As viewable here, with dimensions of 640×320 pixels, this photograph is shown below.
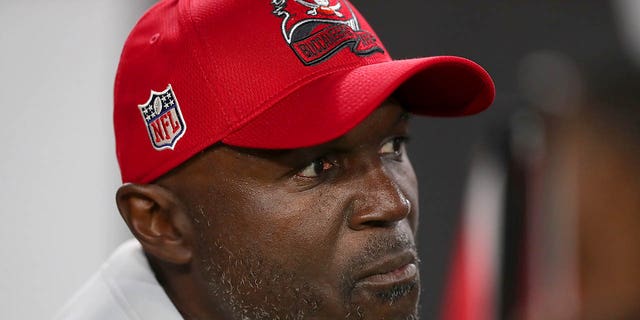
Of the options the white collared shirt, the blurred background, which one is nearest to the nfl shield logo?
the white collared shirt

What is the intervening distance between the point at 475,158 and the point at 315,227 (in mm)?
1650

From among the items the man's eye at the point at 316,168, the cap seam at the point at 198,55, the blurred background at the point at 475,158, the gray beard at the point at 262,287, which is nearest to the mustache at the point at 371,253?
the gray beard at the point at 262,287

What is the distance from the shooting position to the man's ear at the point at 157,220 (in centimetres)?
149

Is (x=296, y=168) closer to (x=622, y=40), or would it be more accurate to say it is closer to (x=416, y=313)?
(x=416, y=313)

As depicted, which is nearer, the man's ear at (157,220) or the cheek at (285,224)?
the cheek at (285,224)

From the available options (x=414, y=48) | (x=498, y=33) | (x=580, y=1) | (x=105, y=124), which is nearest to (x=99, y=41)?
(x=105, y=124)

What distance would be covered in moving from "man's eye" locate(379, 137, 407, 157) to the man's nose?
0.07 m

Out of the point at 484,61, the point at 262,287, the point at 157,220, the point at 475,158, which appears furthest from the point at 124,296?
the point at 484,61

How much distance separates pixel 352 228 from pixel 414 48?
5.40 ft

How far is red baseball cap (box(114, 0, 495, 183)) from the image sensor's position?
1368 millimetres

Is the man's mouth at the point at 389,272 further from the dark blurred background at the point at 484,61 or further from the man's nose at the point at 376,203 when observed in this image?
the dark blurred background at the point at 484,61

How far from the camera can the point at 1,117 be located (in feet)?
9.73

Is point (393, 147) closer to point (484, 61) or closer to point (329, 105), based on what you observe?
point (329, 105)

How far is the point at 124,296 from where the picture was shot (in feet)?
5.14
